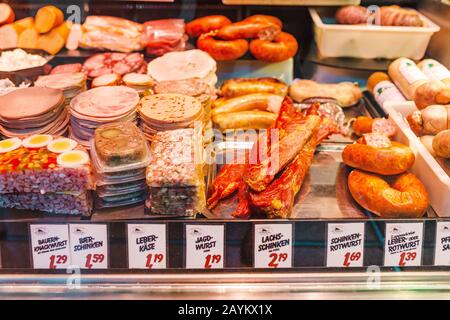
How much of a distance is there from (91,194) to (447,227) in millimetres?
1036

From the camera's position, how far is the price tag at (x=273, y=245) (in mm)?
1523

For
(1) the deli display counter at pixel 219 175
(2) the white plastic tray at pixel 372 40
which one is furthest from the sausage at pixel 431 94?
Result: (2) the white plastic tray at pixel 372 40

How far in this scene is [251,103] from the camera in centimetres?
238

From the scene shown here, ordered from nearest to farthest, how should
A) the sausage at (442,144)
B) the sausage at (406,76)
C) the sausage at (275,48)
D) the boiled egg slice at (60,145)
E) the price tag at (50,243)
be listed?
the price tag at (50,243), the boiled egg slice at (60,145), the sausage at (442,144), the sausage at (406,76), the sausage at (275,48)

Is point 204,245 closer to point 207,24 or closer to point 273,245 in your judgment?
point 273,245

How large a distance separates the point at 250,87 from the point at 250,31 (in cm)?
31

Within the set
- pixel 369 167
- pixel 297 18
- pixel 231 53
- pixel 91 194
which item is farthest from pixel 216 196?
pixel 297 18

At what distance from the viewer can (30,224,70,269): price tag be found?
1.49 meters

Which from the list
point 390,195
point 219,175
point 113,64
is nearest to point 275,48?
point 113,64

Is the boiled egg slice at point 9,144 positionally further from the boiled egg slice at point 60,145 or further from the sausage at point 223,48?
the sausage at point 223,48

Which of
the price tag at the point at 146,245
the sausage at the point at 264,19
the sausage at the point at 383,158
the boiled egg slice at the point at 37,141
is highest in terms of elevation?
the sausage at the point at 264,19

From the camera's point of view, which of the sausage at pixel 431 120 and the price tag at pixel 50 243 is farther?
the sausage at pixel 431 120

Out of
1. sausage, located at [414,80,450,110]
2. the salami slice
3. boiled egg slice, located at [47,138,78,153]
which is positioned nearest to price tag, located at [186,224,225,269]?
boiled egg slice, located at [47,138,78,153]

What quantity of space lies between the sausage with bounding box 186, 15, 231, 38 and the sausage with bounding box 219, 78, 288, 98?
323 millimetres
